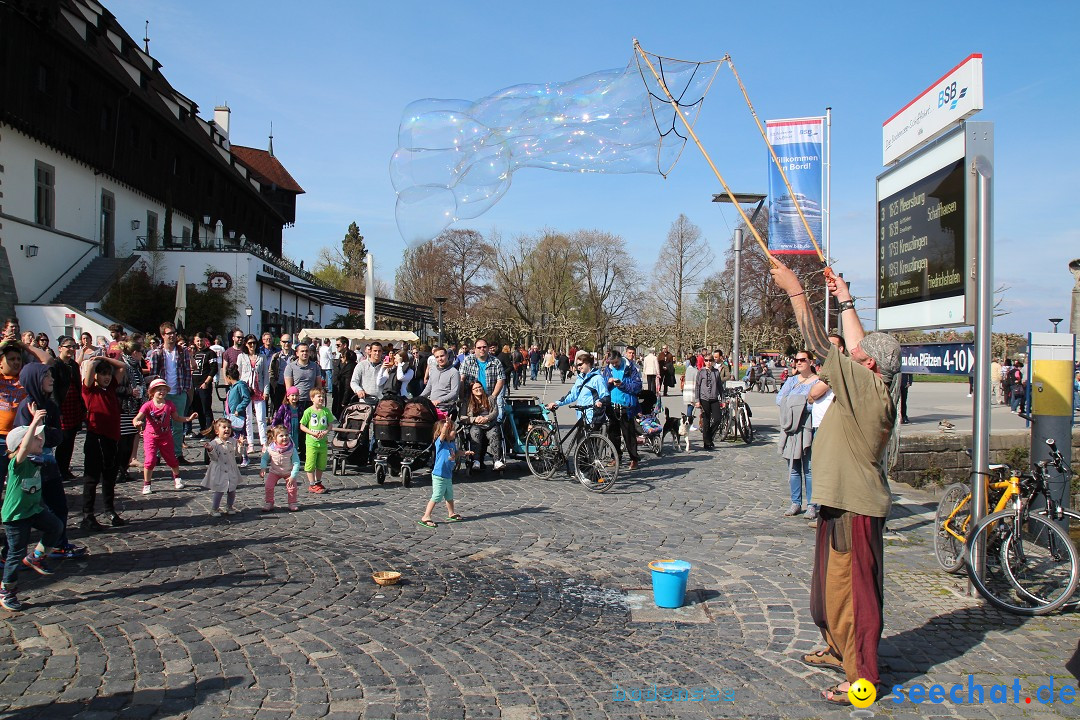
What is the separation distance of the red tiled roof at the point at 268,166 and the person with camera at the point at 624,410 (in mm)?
64757

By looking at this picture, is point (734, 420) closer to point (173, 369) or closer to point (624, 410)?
point (624, 410)

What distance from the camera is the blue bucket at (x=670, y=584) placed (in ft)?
18.1

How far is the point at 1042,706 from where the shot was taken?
408 centimetres

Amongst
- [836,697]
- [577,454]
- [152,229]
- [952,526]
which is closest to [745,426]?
[577,454]

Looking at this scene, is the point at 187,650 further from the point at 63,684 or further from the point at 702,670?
the point at 702,670

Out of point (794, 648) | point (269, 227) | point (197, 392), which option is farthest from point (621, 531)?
point (269, 227)

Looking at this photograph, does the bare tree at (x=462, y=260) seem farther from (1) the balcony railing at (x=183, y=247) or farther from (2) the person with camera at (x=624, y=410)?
(2) the person with camera at (x=624, y=410)

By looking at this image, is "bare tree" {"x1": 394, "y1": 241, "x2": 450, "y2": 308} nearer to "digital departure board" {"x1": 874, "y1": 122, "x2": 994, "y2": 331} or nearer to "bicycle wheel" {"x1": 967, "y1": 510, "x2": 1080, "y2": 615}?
"digital departure board" {"x1": 874, "y1": 122, "x2": 994, "y2": 331}

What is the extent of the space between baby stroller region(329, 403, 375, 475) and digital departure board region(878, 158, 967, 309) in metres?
7.05

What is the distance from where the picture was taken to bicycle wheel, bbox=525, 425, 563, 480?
36.9 ft

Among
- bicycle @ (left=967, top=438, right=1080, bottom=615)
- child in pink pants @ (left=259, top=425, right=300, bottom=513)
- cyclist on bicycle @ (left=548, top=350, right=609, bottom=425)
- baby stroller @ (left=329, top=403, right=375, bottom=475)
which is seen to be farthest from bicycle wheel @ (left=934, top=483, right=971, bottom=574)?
baby stroller @ (left=329, top=403, right=375, bottom=475)

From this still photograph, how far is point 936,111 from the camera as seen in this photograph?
6.31 metres

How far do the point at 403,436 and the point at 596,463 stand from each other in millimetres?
2627

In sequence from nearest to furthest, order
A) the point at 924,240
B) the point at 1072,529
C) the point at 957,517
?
the point at 1072,529
the point at 957,517
the point at 924,240
